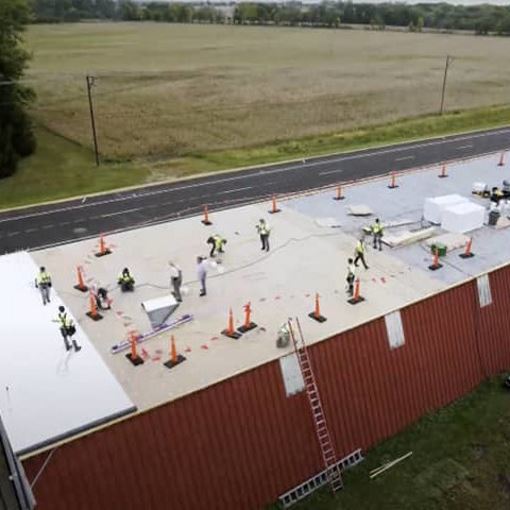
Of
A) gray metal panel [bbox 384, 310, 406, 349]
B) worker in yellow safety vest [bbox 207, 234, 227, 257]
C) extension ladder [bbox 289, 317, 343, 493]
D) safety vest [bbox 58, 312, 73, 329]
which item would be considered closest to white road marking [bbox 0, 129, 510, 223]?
worker in yellow safety vest [bbox 207, 234, 227, 257]

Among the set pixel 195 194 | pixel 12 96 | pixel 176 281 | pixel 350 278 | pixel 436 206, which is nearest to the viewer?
pixel 350 278

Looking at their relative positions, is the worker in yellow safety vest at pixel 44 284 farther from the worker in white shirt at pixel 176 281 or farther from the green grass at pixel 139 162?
the green grass at pixel 139 162

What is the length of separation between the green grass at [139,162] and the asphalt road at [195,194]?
253 cm

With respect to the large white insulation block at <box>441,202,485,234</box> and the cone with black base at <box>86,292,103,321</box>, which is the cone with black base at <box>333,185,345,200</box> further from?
the cone with black base at <box>86,292,103,321</box>

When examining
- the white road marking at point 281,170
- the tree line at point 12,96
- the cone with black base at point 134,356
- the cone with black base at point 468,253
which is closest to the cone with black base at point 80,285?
the cone with black base at point 134,356

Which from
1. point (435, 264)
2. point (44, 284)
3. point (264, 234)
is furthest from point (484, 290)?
point (44, 284)

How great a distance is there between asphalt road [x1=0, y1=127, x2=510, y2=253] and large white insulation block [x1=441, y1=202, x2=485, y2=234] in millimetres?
15153

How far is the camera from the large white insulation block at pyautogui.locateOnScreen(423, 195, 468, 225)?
27.1 meters

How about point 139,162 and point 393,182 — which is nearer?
point 393,182

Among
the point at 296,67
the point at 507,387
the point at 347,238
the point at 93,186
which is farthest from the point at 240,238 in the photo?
the point at 296,67

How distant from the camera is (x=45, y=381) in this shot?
16469 mm

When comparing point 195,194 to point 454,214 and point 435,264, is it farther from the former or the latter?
point 435,264

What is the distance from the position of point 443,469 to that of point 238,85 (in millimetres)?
80267

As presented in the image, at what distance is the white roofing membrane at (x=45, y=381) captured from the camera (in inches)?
570
